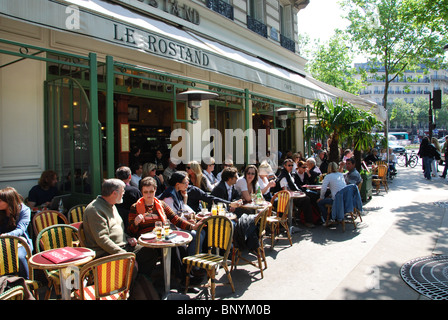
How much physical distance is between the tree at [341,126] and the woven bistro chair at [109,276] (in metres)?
7.81

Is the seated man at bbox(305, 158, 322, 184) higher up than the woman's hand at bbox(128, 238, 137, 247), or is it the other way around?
the seated man at bbox(305, 158, 322, 184)

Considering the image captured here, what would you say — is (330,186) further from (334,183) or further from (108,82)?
(108,82)

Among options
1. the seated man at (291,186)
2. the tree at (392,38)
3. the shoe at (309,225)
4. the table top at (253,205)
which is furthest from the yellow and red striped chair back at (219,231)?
the tree at (392,38)

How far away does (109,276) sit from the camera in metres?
2.77

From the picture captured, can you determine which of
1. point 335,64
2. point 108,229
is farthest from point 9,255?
point 335,64

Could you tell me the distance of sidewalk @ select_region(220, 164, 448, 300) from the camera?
13.1ft

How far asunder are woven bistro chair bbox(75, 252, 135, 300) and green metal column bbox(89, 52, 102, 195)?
7.58 ft

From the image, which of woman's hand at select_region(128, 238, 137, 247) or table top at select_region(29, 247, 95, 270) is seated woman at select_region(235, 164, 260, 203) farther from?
table top at select_region(29, 247, 95, 270)

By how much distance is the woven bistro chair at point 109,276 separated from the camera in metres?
2.66

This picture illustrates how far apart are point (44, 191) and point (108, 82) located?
6.87ft

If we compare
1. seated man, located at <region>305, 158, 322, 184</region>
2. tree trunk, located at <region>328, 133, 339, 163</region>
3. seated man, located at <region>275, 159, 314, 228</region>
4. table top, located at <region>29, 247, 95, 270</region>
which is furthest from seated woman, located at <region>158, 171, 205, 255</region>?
tree trunk, located at <region>328, 133, 339, 163</region>
